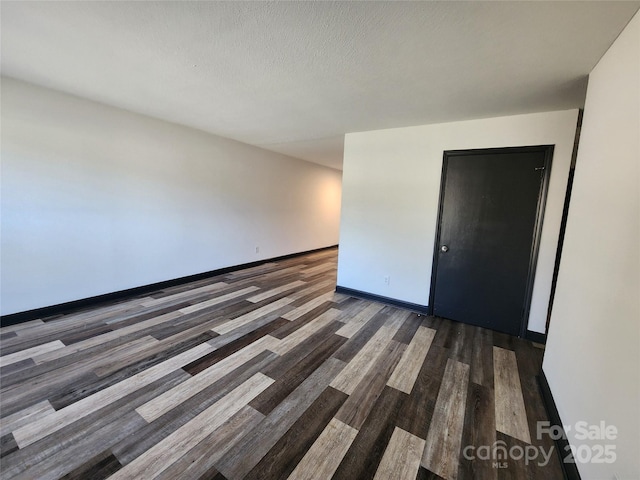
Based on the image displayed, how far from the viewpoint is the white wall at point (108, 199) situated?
8.98ft

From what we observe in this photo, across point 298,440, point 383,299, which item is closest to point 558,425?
point 298,440

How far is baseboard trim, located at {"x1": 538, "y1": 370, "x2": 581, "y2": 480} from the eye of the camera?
137 centimetres

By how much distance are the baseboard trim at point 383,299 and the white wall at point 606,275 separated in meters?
1.60

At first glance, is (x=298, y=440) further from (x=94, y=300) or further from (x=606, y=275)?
(x=94, y=300)

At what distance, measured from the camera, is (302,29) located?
1.60 m

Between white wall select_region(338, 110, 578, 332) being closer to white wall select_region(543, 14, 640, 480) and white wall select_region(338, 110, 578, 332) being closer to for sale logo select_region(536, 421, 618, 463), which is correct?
white wall select_region(543, 14, 640, 480)

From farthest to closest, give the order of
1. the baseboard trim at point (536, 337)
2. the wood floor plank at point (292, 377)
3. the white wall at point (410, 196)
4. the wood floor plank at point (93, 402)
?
the baseboard trim at point (536, 337) → the white wall at point (410, 196) → the wood floor plank at point (292, 377) → the wood floor plank at point (93, 402)

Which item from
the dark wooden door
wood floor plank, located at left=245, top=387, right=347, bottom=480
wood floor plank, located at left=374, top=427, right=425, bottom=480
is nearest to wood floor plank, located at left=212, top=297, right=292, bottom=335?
wood floor plank, located at left=245, top=387, right=347, bottom=480

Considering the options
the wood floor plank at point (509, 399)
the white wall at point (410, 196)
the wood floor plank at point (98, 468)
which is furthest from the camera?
the white wall at point (410, 196)

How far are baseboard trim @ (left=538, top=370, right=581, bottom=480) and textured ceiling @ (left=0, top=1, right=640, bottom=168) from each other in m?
2.35

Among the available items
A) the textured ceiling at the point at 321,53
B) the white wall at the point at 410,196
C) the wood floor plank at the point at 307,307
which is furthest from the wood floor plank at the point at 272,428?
the textured ceiling at the point at 321,53

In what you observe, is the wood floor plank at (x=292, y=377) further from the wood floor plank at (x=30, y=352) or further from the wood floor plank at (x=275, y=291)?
the wood floor plank at (x=30, y=352)

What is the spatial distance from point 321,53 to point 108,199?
3.23m

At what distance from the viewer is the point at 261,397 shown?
6.28 ft
